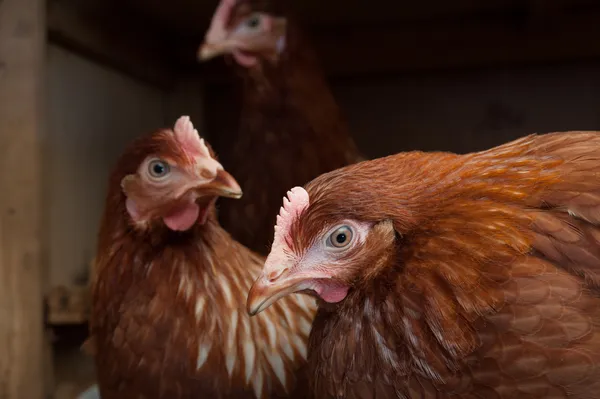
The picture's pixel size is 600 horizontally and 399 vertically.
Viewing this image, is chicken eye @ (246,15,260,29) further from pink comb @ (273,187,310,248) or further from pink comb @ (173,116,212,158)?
pink comb @ (273,187,310,248)

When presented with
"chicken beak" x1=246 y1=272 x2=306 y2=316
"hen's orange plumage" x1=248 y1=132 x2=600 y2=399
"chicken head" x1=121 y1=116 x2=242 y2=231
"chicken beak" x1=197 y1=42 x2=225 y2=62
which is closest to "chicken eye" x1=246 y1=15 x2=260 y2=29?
"chicken beak" x1=197 y1=42 x2=225 y2=62

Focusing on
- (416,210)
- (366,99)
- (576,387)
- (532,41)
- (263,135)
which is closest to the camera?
(576,387)

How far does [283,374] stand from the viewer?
1.13m

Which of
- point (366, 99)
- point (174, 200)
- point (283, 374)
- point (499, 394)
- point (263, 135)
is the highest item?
point (366, 99)

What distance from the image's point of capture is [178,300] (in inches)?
44.5

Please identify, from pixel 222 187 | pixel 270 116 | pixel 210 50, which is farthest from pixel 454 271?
pixel 210 50

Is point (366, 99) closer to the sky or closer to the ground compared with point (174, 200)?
closer to the sky

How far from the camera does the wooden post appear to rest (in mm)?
1543

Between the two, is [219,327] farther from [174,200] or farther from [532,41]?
[532,41]

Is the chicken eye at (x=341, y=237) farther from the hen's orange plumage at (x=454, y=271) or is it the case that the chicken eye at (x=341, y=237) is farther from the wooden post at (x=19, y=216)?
the wooden post at (x=19, y=216)

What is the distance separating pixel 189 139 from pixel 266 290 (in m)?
0.42

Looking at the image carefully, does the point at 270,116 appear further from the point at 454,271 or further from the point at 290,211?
the point at 454,271

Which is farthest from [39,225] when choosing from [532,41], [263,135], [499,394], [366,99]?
[532,41]

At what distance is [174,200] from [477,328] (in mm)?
589
